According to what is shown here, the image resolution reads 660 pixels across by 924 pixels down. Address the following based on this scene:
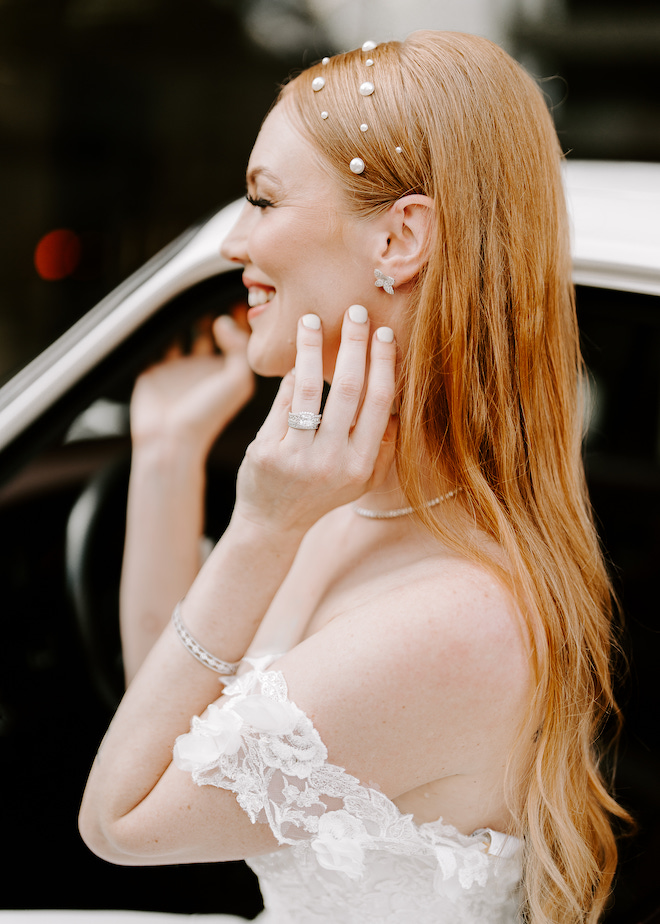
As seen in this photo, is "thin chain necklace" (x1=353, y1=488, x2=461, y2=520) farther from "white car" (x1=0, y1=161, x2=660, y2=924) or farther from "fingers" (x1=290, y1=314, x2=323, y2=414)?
"white car" (x1=0, y1=161, x2=660, y2=924)

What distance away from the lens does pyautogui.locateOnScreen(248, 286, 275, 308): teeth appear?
126 centimetres

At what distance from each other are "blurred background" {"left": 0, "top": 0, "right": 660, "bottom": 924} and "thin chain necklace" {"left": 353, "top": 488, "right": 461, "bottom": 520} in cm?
45

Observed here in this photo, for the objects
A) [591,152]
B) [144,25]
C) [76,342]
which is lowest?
[76,342]

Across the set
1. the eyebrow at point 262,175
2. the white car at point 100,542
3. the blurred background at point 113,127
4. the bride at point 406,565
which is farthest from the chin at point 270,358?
the blurred background at point 113,127

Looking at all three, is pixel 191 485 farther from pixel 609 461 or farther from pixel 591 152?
pixel 591 152

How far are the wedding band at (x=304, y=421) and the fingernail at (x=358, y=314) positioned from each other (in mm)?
175

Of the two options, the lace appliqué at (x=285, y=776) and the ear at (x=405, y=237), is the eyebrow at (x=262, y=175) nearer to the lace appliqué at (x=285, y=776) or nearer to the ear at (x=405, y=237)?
the ear at (x=405, y=237)

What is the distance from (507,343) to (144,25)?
610 centimetres

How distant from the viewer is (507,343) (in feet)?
3.84

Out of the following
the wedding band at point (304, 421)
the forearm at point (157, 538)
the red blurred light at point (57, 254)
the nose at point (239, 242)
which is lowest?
the forearm at point (157, 538)

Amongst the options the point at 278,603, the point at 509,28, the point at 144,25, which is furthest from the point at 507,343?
the point at 144,25

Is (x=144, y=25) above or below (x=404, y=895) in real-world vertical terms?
above

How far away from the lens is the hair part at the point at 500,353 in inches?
43.9

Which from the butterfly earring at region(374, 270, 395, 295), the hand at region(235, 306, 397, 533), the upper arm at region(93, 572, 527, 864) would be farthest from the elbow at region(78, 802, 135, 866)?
the butterfly earring at region(374, 270, 395, 295)
